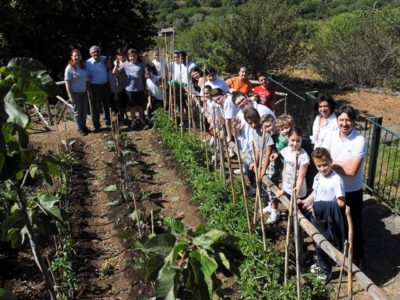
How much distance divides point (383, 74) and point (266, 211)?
10348 mm

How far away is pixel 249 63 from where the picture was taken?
15641 mm

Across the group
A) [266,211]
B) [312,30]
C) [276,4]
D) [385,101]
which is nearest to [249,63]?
[276,4]

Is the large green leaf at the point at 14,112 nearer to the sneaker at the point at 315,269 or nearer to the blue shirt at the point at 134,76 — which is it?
the sneaker at the point at 315,269

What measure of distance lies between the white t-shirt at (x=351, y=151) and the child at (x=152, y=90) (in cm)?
473

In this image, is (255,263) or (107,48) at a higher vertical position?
(107,48)

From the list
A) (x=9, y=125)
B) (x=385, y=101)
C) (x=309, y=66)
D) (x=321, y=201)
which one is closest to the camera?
(x=9, y=125)

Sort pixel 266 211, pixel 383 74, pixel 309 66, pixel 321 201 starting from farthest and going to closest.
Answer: pixel 309 66 → pixel 383 74 → pixel 266 211 → pixel 321 201

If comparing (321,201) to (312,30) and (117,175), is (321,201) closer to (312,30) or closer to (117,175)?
(117,175)

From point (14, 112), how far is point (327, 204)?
290 centimetres

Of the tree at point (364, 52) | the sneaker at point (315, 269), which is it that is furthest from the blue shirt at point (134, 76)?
the tree at point (364, 52)

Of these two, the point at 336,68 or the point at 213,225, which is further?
the point at 336,68

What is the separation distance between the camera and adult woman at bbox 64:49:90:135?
7.88 meters

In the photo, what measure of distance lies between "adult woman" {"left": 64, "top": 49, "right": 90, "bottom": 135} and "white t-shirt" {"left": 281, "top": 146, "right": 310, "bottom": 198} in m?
4.44

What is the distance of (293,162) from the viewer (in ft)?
15.1
